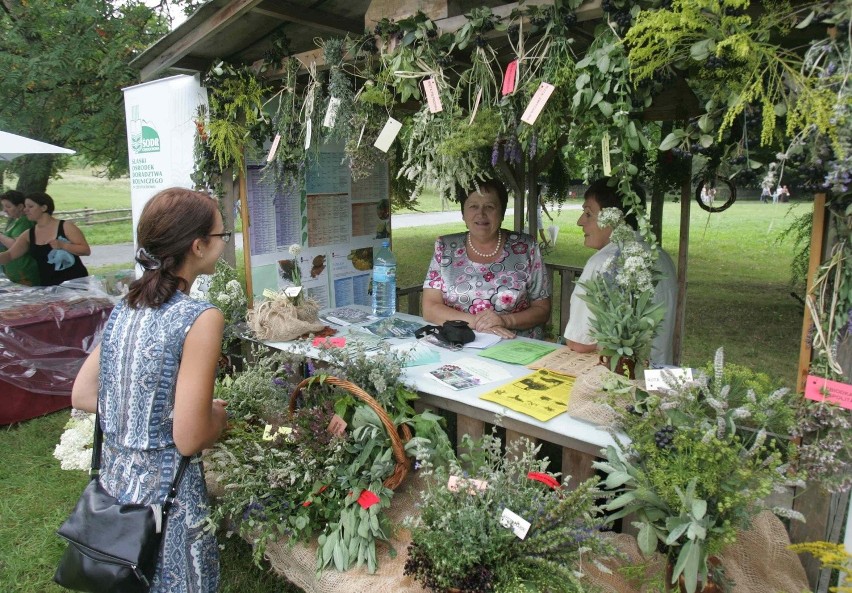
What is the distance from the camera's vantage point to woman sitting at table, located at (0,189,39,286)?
503 cm

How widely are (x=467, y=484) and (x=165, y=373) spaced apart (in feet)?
3.15

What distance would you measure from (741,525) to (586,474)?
2.01ft

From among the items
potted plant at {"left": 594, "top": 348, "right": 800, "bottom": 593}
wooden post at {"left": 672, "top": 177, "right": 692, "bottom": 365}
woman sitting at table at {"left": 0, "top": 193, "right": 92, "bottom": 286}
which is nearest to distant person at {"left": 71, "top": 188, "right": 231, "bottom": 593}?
potted plant at {"left": 594, "top": 348, "right": 800, "bottom": 593}

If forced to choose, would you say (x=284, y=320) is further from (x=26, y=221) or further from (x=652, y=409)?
(x=26, y=221)

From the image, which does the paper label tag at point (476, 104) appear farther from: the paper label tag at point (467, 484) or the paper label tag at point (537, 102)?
the paper label tag at point (467, 484)

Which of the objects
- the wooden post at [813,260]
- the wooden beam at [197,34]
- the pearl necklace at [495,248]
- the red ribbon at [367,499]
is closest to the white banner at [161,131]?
the wooden beam at [197,34]

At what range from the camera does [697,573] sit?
1.41 metres

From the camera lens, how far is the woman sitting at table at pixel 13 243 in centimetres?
503

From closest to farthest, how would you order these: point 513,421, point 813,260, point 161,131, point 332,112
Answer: point 813,260
point 513,421
point 332,112
point 161,131

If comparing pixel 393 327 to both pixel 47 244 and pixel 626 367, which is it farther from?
pixel 47 244

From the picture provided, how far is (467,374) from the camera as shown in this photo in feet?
7.68

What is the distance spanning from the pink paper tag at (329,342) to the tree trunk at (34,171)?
19.1ft

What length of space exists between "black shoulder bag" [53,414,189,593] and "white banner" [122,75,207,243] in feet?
7.73

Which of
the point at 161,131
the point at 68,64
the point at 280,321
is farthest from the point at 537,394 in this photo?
the point at 68,64
